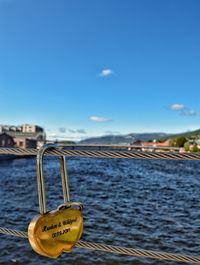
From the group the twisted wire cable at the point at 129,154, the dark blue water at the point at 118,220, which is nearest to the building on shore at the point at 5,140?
the dark blue water at the point at 118,220

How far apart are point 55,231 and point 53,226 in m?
0.04

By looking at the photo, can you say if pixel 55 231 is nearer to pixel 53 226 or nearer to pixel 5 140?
pixel 53 226

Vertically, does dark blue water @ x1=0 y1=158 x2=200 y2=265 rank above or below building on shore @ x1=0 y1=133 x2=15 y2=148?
below

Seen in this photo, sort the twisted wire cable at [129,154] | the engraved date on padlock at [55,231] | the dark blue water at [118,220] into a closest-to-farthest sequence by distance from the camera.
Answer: the engraved date on padlock at [55,231] < the twisted wire cable at [129,154] < the dark blue water at [118,220]

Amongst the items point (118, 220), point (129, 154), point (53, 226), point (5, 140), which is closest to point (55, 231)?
point (53, 226)

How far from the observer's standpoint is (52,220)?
2.09 metres

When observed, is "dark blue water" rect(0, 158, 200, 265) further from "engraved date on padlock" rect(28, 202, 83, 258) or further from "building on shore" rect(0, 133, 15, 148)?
"building on shore" rect(0, 133, 15, 148)

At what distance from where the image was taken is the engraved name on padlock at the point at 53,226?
6.53ft

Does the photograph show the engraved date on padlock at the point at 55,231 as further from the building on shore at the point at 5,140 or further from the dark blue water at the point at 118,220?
the building on shore at the point at 5,140

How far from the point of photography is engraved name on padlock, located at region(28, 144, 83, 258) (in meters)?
1.99

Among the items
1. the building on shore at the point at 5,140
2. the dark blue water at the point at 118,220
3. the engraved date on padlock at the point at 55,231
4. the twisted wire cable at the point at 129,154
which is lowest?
the dark blue water at the point at 118,220

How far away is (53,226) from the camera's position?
82.0 inches

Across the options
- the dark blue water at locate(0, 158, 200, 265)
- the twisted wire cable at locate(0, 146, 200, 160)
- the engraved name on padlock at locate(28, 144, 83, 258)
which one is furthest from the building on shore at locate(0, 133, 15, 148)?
the engraved name on padlock at locate(28, 144, 83, 258)

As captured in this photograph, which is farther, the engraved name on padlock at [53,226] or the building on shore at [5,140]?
the building on shore at [5,140]
